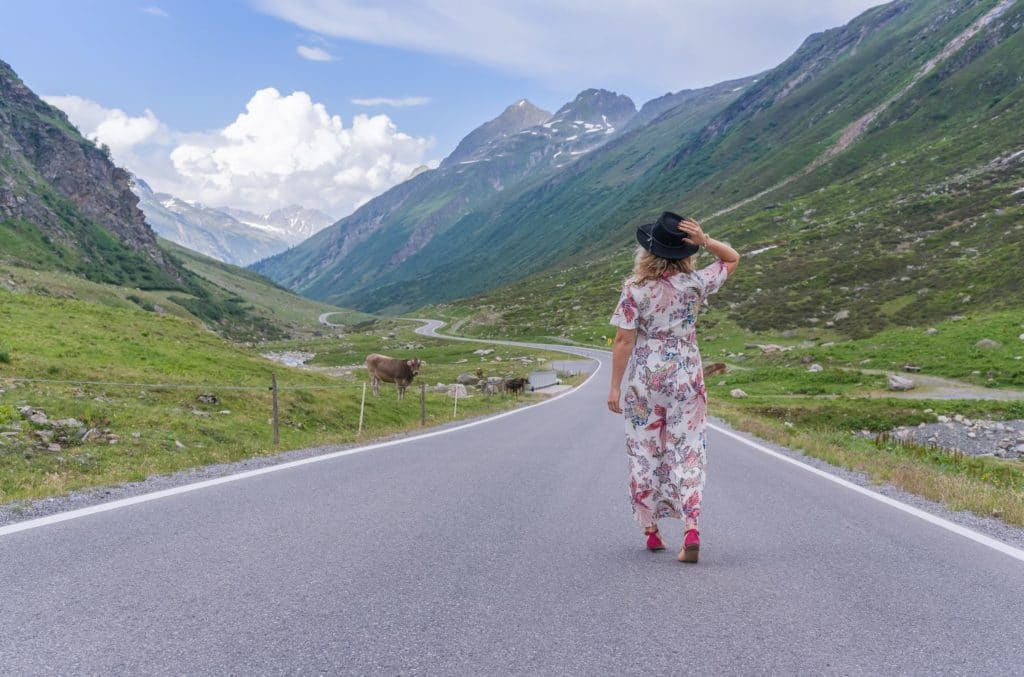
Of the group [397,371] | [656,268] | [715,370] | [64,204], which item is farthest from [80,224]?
[656,268]

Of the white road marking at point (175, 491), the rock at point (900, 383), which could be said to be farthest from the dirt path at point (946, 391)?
the white road marking at point (175, 491)

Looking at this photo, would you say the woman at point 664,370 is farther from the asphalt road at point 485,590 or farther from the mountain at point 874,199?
the mountain at point 874,199

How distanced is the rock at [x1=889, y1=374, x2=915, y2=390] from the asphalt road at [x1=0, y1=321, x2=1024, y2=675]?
80.0ft

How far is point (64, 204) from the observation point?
10669 cm

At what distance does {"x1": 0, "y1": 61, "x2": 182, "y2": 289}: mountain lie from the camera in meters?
90.2

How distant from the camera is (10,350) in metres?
18.6

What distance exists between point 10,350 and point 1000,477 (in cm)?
2494

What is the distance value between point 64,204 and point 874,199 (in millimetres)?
127534

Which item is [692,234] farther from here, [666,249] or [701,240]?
[666,249]

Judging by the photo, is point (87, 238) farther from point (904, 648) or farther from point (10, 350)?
point (904, 648)

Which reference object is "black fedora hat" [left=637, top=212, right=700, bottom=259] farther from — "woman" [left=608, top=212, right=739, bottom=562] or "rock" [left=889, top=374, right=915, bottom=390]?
"rock" [left=889, top=374, right=915, bottom=390]

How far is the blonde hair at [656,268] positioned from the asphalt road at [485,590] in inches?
93.5

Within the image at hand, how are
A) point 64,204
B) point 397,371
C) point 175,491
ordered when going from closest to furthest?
point 175,491, point 397,371, point 64,204

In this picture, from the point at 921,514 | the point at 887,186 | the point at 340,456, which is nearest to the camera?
the point at 921,514
